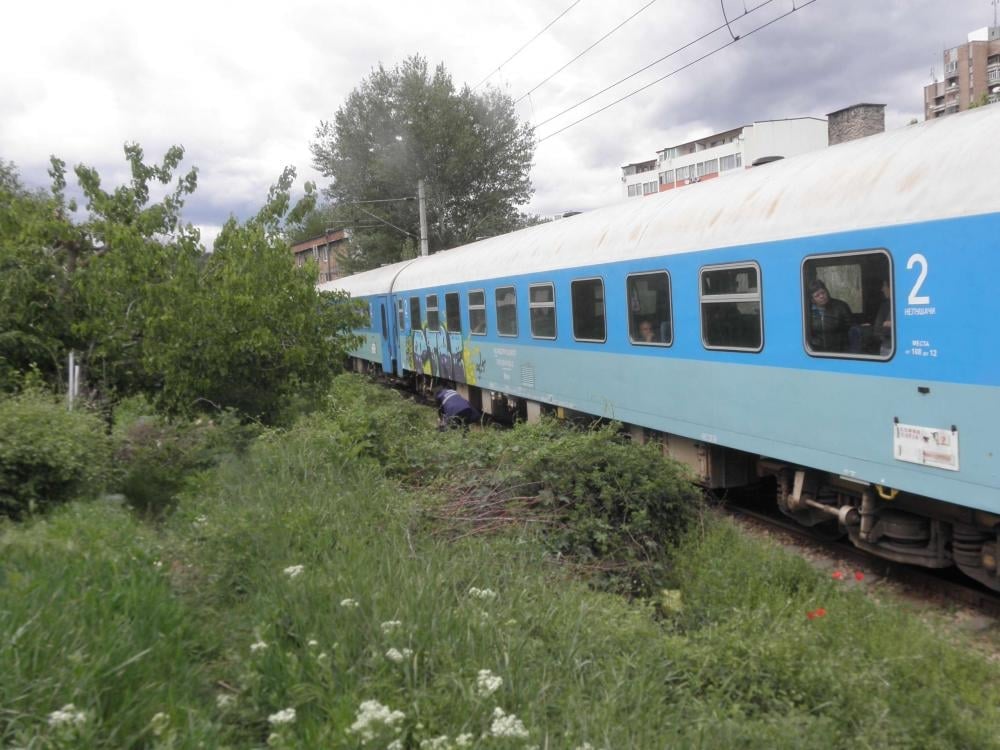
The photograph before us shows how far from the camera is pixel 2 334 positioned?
8750 millimetres

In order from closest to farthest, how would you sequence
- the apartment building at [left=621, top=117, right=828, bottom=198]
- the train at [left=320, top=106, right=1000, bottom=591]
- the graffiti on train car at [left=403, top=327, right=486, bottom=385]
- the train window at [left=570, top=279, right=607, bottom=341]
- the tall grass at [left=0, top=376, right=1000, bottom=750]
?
the tall grass at [left=0, top=376, right=1000, bottom=750] → the train at [left=320, top=106, right=1000, bottom=591] → the train window at [left=570, top=279, right=607, bottom=341] → the graffiti on train car at [left=403, top=327, right=486, bottom=385] → the apartment building at [left=621, top=117, right=828, bottom=198]

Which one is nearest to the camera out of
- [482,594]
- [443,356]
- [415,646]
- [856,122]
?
[415,646]

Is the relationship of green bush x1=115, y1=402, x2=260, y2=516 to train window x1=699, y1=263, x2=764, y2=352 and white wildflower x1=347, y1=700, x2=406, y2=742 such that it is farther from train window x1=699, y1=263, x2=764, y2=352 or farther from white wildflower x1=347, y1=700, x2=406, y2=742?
white wildflower x1=347, y1=700, x2=406, y2=742

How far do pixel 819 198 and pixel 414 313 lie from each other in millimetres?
13531

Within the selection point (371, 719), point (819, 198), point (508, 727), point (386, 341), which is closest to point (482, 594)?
point (508, 727)

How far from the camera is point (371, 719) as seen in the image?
9.29 ft

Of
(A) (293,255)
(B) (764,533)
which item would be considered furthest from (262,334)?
(B) (764,533)

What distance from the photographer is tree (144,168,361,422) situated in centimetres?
880

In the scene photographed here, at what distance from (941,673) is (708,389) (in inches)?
149

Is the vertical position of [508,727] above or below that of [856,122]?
below

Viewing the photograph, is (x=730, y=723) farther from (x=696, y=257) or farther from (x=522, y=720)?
(x=696, y=257)

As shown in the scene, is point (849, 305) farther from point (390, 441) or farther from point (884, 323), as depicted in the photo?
point (390, 441)

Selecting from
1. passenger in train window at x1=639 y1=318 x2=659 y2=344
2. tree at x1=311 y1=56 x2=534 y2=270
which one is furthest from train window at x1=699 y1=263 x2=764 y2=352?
tree at x1=311 y1=56 x2=534 y2=270

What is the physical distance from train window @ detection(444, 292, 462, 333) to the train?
16.1 feet
